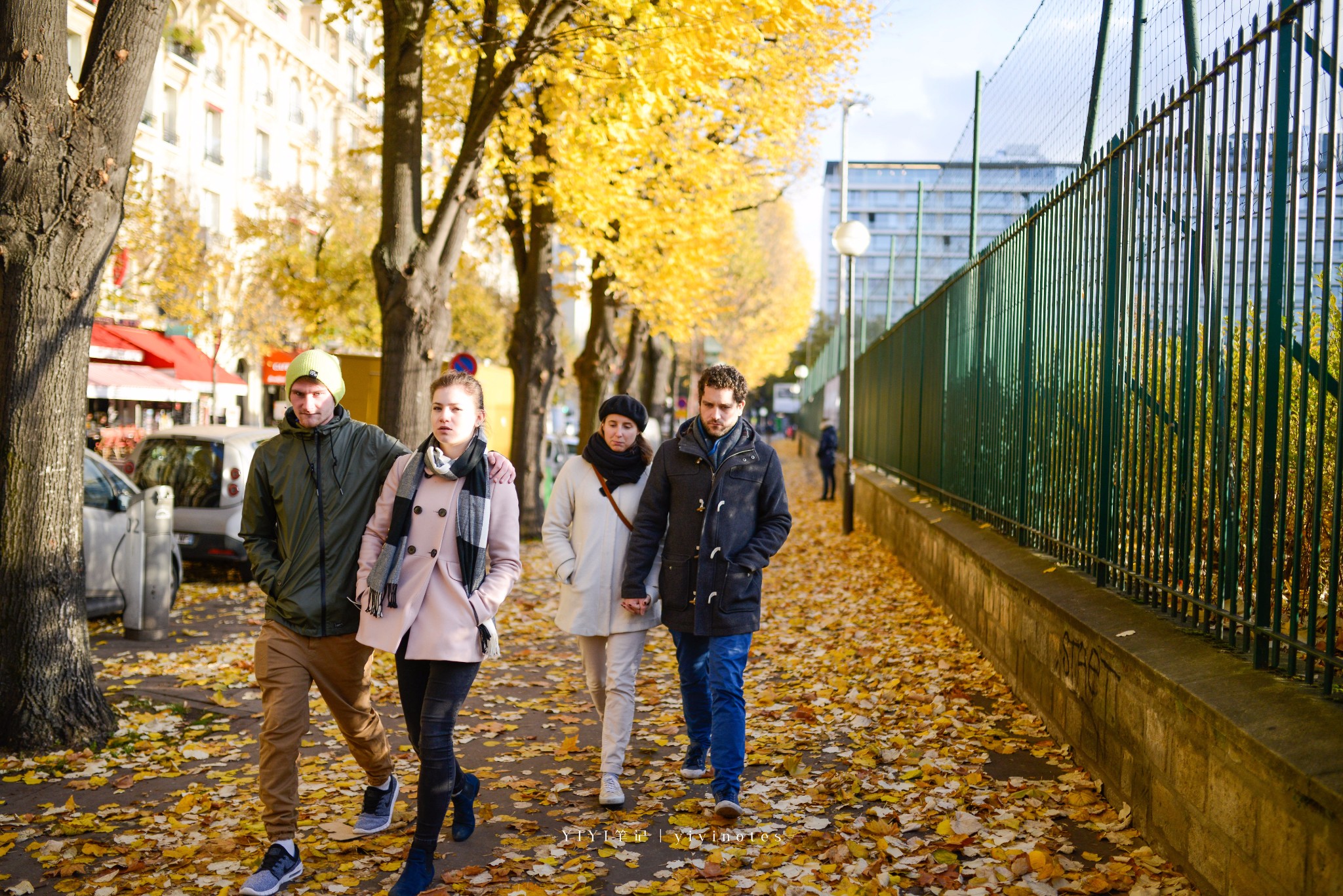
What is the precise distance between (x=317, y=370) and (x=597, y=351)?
1517cm

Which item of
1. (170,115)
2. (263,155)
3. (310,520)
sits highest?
(263,155)

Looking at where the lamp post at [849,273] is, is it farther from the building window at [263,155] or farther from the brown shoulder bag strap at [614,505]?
the building window at [263,155]

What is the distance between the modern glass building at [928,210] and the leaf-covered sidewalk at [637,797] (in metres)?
3.58

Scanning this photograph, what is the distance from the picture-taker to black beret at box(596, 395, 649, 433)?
5434 mm

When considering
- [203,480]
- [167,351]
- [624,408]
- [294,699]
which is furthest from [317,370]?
[167,351]

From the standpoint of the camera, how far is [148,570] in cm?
916

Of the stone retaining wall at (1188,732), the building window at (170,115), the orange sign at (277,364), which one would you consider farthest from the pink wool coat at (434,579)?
the building window at (170,115)

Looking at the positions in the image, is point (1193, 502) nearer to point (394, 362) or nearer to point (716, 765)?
point (716, 765)

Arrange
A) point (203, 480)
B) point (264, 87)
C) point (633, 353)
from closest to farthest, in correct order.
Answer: point (203, 480) → point (633, 353) → point (264, 87)

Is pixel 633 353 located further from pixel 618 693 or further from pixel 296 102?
pixel 296 102

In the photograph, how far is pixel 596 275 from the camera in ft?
61.6

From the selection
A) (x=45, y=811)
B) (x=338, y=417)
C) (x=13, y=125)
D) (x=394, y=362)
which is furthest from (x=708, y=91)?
(x=45, y=811)

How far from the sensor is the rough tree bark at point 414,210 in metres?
10.6

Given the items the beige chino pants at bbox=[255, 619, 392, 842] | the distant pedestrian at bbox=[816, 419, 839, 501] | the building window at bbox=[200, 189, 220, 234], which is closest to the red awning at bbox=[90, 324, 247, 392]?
the building window at bbox=[200, 189, 220, 234]
